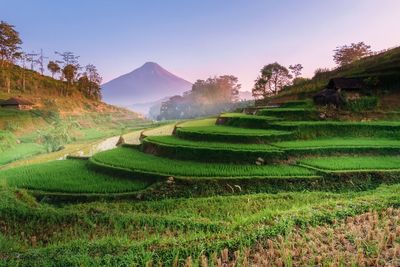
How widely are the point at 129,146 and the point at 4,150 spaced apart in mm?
11217

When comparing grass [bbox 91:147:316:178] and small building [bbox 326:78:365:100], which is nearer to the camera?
grass [bbox 91:147:316:178]

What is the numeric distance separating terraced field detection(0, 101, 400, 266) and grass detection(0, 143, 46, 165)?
25.4ft

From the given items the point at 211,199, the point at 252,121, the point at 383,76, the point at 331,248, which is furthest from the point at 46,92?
the point at 331,248

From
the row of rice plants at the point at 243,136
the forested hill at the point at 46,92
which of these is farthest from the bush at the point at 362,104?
the forested hill at the point at 46,92

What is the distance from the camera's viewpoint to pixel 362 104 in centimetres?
2000

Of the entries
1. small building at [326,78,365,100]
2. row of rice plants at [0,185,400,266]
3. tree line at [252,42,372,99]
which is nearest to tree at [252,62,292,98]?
tree line at [252,42,372,99]

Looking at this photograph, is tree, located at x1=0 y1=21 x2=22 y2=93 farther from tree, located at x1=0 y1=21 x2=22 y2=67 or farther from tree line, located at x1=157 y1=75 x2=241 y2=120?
tree line, located at x1=157 y1=75 x2=241 y2=120

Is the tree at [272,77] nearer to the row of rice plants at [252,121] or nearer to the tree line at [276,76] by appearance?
the tree line at [276,76]

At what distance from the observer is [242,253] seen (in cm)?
476

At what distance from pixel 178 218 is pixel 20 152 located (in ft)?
63.4

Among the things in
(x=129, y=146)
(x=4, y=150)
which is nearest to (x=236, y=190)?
(x=129, y=146)

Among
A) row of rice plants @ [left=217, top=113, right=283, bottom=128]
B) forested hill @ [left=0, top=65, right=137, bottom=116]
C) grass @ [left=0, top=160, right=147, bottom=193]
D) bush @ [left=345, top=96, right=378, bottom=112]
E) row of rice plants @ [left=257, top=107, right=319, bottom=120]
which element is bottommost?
grass @ [left=0, top=160, right=147, bottom=193]

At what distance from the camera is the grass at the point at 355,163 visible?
11.2 m

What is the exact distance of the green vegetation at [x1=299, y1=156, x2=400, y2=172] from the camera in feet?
36.7
